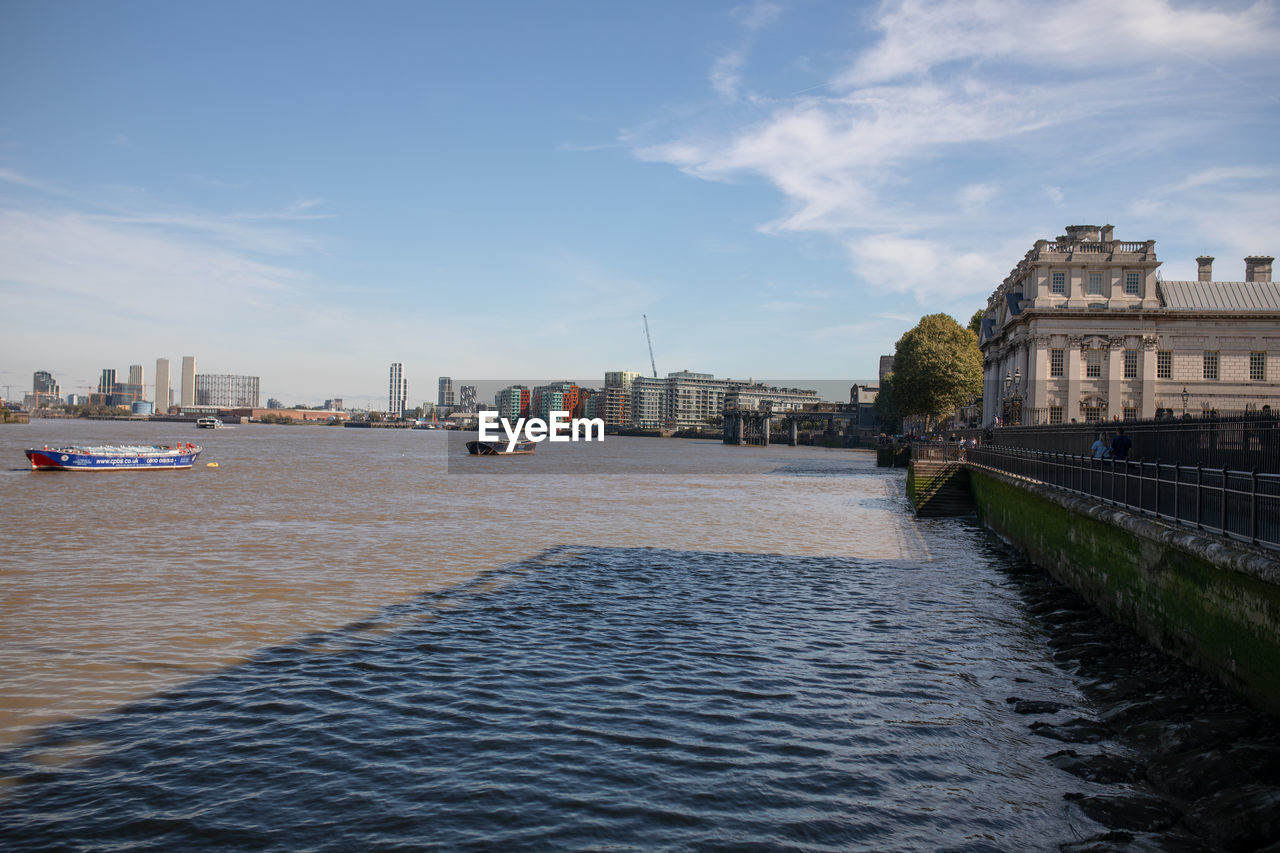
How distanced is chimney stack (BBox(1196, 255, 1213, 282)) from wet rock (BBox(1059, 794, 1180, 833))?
85964 mm

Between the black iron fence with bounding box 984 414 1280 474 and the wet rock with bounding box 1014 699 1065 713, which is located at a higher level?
the black iron fence with bounding box 984 414 1280 474

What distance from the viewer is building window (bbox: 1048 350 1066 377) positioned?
7725 centimetres

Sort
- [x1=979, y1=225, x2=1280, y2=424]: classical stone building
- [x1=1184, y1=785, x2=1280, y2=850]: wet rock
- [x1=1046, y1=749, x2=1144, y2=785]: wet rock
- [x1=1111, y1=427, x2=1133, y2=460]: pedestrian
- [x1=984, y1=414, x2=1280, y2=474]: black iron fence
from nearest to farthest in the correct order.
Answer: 1. [x1=1184, y1=785, x2=1280, y2=850]: wet rock
2. [x1=1046, y1=749, x2=1144, y2=785]: wet rock
3. [x1=984, y1=414, x2=1280, y2=474]: black iron fence
4. [x1=1111, y1=427, x2=1133, y2=460]: pedestrian
5. [x1=979, y1=225, x2=1280, y2=424]: classical stone building

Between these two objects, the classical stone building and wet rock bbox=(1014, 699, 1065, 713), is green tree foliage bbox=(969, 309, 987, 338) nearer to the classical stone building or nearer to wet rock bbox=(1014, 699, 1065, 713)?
the classical stone building

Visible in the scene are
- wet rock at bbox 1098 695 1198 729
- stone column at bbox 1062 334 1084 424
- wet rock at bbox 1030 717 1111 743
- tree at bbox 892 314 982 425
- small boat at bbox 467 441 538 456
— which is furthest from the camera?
small boat at bbox 467 441 538 456

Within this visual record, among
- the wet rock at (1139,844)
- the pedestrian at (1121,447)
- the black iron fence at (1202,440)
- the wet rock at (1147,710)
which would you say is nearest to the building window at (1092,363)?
the black iron fence at (1202,440)

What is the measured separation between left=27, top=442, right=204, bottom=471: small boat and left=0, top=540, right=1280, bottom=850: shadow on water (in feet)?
206

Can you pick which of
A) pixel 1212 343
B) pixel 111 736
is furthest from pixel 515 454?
pixel 111 736

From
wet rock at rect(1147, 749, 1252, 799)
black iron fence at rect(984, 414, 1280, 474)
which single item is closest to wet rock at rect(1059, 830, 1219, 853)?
wet rock at rect(1147, 749, 1252, 799)

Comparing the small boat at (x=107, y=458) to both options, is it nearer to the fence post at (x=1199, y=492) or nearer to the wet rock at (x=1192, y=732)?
the fence post at (x=1199, y=492)

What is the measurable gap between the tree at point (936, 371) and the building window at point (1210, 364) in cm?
2599

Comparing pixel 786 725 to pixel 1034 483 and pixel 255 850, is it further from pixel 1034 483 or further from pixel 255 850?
pixel 1034 483

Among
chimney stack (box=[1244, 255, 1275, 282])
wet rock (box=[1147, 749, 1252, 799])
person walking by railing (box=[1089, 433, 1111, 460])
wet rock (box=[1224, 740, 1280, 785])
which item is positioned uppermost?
chimney stack (box=[1244, 255, 1275, 282])

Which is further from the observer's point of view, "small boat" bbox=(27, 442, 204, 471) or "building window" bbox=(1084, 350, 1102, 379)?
"building window" bbox=(1084, 350, 1102, 379)
